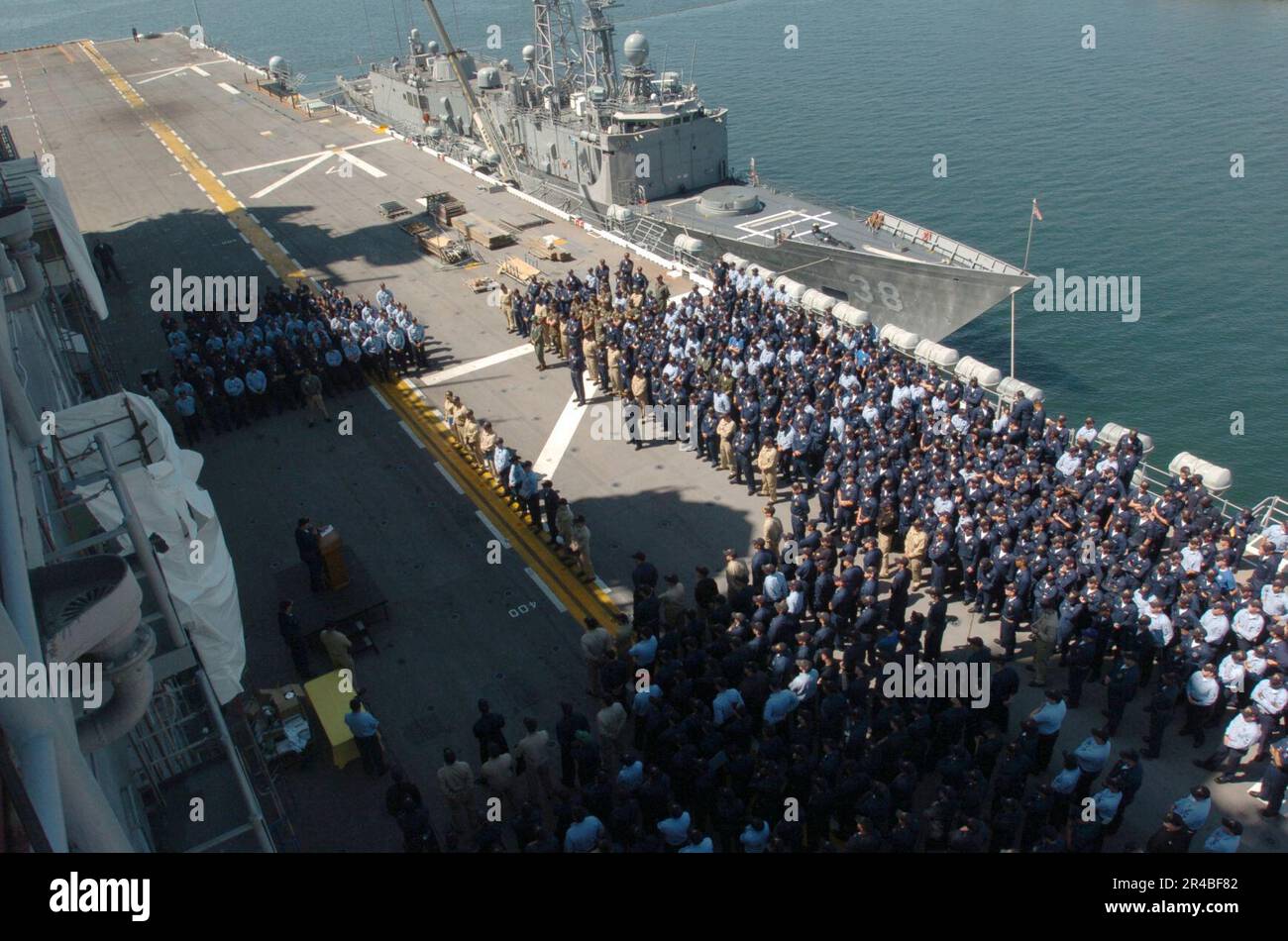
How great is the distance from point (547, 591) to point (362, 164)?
34.9m

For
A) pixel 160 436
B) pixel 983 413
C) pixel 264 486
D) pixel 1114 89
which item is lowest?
pixel 264 486

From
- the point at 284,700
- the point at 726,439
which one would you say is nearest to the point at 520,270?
the point at 726,439

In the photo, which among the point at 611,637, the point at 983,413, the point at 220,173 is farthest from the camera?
the point at 220,173

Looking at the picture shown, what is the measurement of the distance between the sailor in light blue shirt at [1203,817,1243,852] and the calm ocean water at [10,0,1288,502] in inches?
754

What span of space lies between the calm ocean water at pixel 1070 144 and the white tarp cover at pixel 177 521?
25809 millimetres

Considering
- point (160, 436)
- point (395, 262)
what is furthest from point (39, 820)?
point (395, 262)

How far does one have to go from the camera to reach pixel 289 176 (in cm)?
4453

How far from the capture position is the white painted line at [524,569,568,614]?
16.8 meters

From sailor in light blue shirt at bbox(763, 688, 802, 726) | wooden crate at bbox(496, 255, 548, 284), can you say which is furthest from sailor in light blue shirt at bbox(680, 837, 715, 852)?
wooden crate at bbox(496, 255, 548, 284)

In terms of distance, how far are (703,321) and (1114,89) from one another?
171 feet

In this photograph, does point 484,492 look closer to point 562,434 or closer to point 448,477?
point 448,477

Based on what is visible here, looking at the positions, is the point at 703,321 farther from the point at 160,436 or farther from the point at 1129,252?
the point at 1129,252

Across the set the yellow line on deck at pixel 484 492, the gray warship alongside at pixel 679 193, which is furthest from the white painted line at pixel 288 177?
the gray warship alongside at pixel 679 193

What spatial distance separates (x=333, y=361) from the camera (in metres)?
24.3
